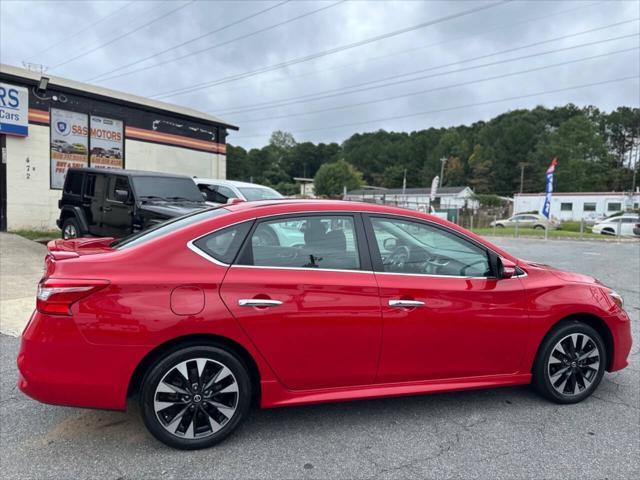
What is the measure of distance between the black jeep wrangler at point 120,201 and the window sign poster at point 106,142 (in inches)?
207

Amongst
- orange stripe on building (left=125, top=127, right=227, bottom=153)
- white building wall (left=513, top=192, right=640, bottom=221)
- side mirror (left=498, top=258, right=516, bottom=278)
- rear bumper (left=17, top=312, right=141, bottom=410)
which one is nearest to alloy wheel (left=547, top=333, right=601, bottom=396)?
side mirror (left=498, top=258, right=516, bottom=278)

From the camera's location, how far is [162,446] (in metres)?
2.94

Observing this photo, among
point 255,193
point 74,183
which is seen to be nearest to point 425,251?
point 255,193

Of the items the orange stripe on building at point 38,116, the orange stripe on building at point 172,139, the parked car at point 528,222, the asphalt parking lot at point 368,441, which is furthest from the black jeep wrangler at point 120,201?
the parked car at point 528,222

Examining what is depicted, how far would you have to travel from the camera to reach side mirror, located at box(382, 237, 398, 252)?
3.29 m

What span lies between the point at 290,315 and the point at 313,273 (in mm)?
320

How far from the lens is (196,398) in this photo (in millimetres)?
2879

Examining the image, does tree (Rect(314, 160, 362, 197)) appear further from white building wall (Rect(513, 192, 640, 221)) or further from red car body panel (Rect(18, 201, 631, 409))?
red car body panel (Rect(18, 201, 631, 409))

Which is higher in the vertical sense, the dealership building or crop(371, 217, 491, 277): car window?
the dealership building

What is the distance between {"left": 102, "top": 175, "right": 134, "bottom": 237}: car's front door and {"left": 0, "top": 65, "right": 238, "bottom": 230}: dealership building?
5.99 metres

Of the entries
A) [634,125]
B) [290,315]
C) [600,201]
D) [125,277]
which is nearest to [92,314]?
[125,277]

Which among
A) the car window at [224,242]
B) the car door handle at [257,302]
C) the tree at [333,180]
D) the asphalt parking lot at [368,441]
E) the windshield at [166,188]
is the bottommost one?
the asphalt parking lot at [368,441]

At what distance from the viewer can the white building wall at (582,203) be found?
139ft

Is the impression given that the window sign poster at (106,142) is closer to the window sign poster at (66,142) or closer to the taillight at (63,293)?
the window sign poster at (66,142)
